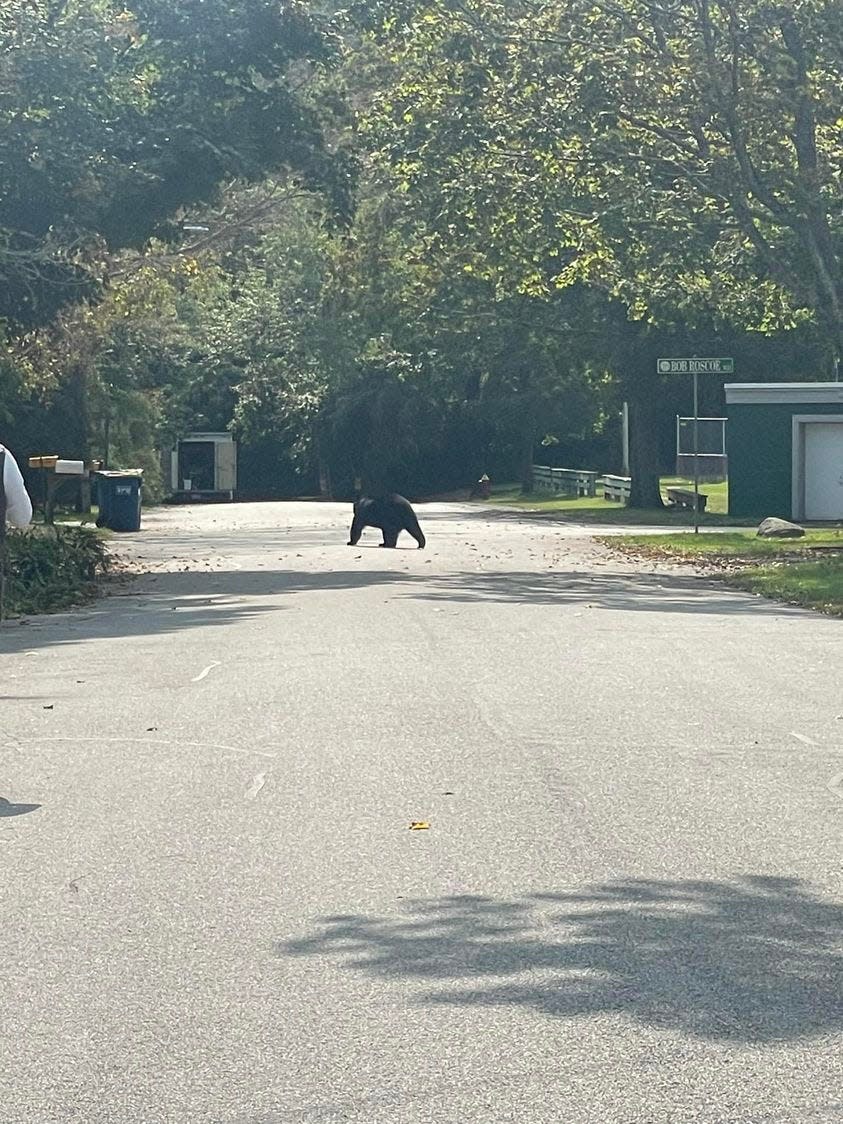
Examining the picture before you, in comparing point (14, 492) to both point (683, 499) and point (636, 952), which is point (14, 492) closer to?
point (636, 952)

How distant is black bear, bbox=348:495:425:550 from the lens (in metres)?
32.8

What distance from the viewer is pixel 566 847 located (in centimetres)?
857

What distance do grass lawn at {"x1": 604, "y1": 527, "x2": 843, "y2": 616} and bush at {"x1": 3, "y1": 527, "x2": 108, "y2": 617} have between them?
28.1 ft

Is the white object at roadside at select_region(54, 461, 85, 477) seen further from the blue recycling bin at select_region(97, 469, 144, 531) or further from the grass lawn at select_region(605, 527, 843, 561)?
the grass lawn at select_region(605, 527, 843, 561)

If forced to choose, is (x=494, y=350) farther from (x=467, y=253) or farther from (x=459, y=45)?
(x=459, y=45)

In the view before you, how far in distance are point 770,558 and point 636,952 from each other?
991 inches

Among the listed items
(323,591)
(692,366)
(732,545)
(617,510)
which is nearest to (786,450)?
(617,510)

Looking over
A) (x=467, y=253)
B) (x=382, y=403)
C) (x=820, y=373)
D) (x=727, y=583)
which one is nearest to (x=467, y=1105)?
(x=727, y=583)

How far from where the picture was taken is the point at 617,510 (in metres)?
53.5

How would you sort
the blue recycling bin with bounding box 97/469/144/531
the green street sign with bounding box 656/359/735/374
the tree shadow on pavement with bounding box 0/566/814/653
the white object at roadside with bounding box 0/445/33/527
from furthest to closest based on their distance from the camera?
1. the blue recycling bin with bounding box 97/469/144/531
2. the green street sign with bounding box 656/359/735/374
3. the tree shadow on pavement with bounding box 0/566/814/653
4. the white object at roadside with bounding box 0/445/33/527

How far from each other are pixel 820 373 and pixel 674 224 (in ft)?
81.0

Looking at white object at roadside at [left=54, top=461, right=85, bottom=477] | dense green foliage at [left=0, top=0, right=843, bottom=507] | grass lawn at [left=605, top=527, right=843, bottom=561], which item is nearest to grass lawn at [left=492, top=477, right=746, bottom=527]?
dense green foliage at [left=0, top=0, right=843, bottom=507]

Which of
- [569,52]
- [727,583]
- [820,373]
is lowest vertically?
[727,583]

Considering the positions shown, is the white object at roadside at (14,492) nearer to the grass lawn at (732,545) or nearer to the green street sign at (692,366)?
the grass lawn at (732,545)
